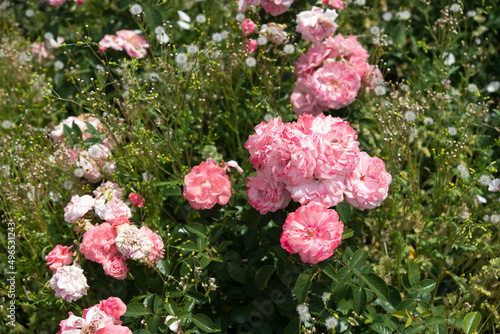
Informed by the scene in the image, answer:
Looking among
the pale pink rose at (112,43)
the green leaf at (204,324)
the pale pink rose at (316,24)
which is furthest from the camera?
the pale pink rose at (112,43)

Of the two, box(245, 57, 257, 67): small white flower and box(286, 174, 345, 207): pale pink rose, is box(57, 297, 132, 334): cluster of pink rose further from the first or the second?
box(245, 57, 257, 67): small white flower

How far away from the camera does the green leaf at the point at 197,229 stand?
2.04 m

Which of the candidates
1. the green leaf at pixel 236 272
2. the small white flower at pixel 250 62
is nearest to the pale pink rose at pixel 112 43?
the small white flower at pixel 250 62

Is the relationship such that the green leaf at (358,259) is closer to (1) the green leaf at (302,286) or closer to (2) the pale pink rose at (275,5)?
(1) the green leaf at (302,286)

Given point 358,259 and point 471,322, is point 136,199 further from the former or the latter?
point 471,322

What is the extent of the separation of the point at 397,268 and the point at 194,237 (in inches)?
42.0

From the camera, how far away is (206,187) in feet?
6.88

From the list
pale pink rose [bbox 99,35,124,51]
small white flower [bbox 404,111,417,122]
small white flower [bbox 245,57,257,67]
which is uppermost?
small white flower [bbox 245,57,257,67]

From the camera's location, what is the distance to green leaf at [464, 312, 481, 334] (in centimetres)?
182

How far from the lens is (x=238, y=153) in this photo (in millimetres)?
2826

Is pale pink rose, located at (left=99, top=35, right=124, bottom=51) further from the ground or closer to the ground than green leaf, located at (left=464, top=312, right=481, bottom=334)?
further from the ground

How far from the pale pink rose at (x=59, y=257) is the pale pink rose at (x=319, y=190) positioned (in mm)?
1076

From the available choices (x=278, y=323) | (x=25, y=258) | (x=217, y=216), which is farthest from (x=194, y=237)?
(x=25, y=258)

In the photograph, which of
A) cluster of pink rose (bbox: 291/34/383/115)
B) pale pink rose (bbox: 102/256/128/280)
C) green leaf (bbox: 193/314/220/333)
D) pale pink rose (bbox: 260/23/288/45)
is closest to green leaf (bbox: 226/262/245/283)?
green leaf (bbox: 193/314/220/333)
